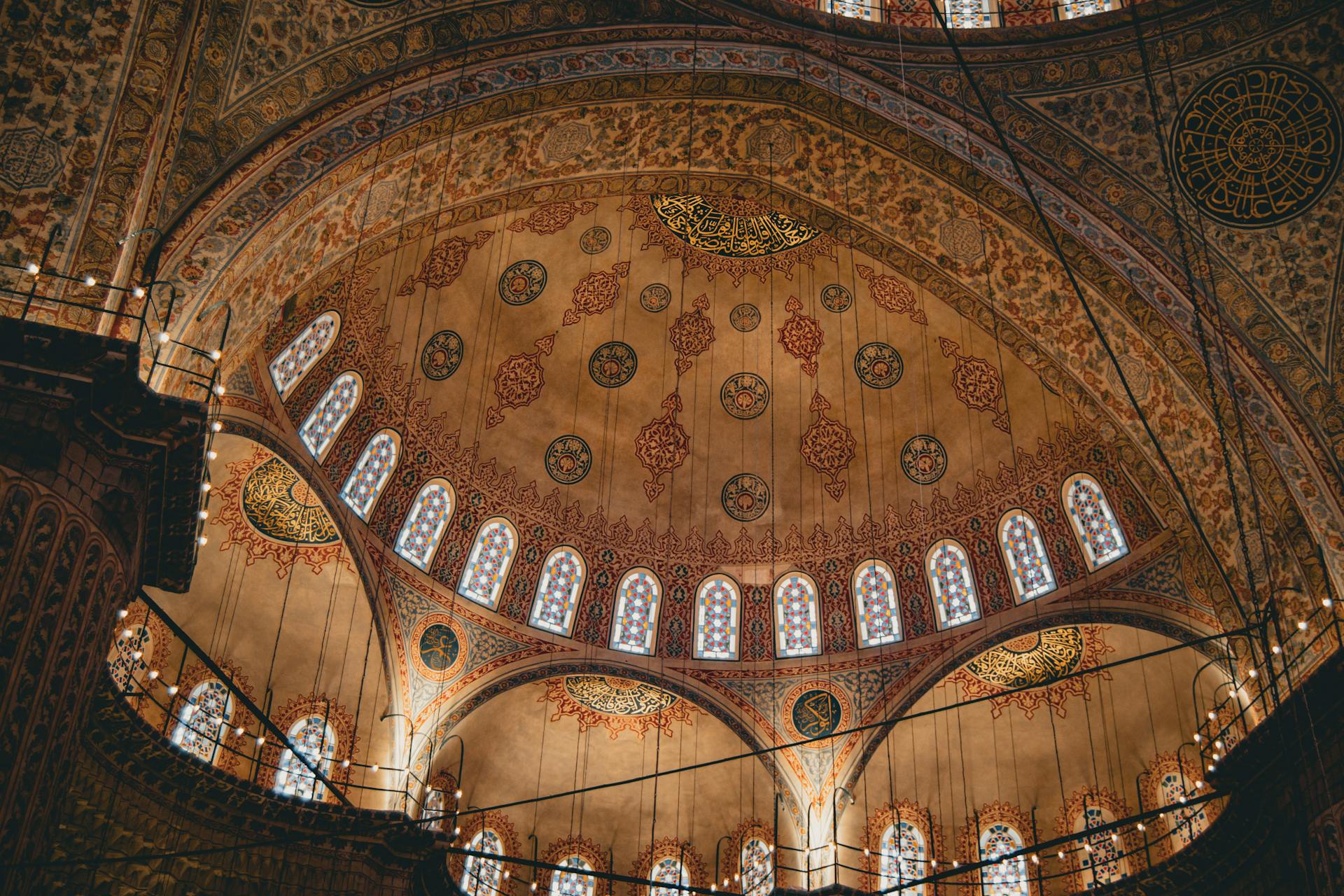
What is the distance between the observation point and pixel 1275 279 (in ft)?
32.6

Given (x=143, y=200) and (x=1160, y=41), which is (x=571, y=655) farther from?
(x=1160, y=41)

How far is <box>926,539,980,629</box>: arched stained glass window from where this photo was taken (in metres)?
14.8

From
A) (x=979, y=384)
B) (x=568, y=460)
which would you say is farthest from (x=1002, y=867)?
(x=568, y=460)

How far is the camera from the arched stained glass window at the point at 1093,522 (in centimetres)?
1333

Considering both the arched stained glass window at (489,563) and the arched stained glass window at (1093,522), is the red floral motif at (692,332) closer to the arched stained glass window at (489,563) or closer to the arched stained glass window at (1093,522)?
the arched stained glass window at (489,563)

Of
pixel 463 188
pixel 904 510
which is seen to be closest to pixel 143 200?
pixel 463 188

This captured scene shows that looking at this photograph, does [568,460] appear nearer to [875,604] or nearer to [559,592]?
[559,592]

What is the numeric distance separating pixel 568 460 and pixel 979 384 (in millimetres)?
5680

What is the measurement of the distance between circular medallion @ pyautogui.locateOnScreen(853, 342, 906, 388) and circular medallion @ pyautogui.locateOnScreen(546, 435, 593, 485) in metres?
3.95

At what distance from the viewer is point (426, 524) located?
14.7 metres

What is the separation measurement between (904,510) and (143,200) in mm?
10537

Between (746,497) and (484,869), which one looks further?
(746,497)

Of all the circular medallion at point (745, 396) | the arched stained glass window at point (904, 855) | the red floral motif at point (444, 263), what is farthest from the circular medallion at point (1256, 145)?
the arched stained glass window at point (904, 855)

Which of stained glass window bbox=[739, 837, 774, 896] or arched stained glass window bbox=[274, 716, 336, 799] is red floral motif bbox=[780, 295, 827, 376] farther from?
arched stained glass window bbox=[274, 716, 336, 799]
